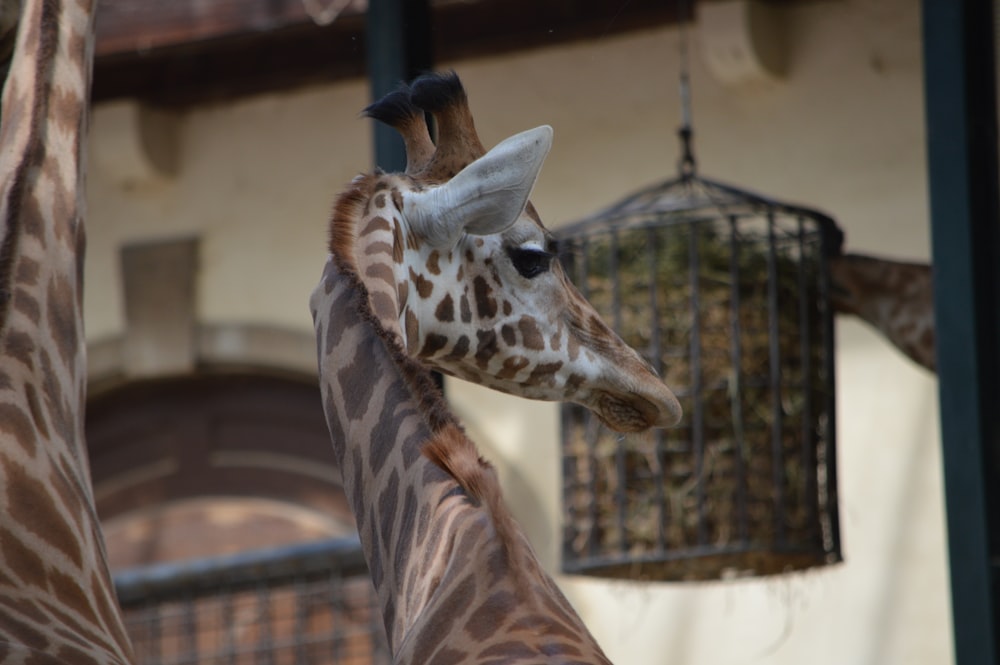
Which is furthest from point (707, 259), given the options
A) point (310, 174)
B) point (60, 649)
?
point (310, 174)

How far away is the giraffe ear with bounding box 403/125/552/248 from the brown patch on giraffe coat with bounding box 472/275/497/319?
0.20 feet

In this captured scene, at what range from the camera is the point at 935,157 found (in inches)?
118

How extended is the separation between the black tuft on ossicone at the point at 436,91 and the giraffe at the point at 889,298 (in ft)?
5.04

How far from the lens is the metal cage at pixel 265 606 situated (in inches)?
175

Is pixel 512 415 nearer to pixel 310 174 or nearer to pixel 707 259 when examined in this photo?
pixel 310 174

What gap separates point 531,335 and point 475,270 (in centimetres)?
10

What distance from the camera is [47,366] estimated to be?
193 cm

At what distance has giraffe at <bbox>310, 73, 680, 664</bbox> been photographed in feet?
5.44

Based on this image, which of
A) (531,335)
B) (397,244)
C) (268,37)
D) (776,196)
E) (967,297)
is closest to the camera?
(397,244)

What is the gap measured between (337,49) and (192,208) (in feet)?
2.25

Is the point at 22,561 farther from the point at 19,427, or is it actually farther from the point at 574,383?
the point at 574,383

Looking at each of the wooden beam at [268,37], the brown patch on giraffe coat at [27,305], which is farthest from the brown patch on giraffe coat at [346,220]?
the wooden beam at [268,37]

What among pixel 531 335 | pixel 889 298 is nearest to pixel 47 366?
pixel 531 335

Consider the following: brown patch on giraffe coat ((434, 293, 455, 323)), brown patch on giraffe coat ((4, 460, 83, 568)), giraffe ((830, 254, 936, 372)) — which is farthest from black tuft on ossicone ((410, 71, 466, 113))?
giraffe ((830, 254, 936, 372))
